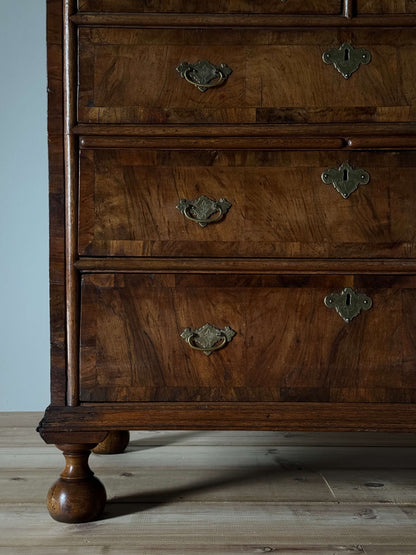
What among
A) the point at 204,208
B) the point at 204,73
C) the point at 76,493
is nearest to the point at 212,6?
the point at 204,73

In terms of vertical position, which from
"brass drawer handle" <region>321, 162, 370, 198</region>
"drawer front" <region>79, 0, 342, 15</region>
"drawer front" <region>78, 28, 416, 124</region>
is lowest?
"brass drawer handle" <region>321, 162, 370, 198</region>

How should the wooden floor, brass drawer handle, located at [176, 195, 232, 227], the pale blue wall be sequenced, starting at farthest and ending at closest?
the pale blue wall
brass drawer handle, located at [176, 195, 232, 227]
the wooden floor

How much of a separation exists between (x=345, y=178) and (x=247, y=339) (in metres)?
0.36

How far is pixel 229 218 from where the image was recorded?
1.37 metres

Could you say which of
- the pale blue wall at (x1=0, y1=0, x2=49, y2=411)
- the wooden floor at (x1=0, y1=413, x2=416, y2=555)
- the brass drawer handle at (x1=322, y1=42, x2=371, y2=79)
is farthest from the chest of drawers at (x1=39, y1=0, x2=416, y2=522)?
the pale blue wall at (x1=0, y1=0, x2=49, y2=411)

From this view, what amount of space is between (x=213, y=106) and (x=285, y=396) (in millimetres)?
569

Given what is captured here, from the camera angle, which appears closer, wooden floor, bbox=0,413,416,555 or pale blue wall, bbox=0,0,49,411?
wooden floor, bbox=0,413,416,555

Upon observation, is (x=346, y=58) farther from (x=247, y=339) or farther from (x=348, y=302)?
(x=247, y=339)

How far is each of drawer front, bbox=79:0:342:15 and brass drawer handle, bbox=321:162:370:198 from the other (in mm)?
302

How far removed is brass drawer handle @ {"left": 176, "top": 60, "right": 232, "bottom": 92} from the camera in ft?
4.44

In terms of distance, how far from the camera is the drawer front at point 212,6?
53.4 inches

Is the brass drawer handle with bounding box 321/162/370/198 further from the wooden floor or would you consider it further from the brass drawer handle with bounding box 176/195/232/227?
the wooden floor

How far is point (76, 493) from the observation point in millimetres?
1343

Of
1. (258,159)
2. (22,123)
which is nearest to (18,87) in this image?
(22,123)
